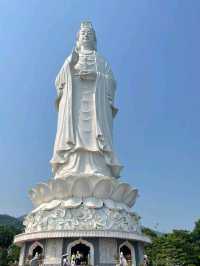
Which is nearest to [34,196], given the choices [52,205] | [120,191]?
[52,205]

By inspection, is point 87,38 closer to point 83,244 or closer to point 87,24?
point 87,24

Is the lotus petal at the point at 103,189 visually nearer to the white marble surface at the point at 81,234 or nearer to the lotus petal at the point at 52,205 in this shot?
the lotus petal at the point at 52,205

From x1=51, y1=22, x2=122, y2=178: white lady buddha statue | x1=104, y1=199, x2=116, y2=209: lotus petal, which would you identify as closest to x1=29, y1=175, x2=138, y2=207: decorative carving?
x1=104, y1=199, x2=116, y2=209: lotus petal

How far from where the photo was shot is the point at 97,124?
627 inches

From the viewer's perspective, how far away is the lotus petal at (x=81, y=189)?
45.3 ft

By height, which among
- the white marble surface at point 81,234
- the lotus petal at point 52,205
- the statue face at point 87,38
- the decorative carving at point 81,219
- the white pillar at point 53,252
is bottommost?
the white pillar at point 53,252

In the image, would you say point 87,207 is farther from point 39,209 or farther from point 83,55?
point 83,55

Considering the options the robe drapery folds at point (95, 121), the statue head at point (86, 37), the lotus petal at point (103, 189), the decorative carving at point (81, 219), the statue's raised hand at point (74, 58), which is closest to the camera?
the decorative carving at point (81, 219)

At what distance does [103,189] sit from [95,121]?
132 inches

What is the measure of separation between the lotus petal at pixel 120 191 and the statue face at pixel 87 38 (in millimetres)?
7483

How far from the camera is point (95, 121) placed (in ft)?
52.7

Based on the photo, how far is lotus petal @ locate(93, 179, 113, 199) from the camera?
13.9 metres

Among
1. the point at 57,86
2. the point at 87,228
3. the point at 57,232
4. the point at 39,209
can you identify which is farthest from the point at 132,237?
the point at 57,86

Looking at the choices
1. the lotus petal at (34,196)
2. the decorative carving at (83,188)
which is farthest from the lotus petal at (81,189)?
the lotus petal at (34,196)
